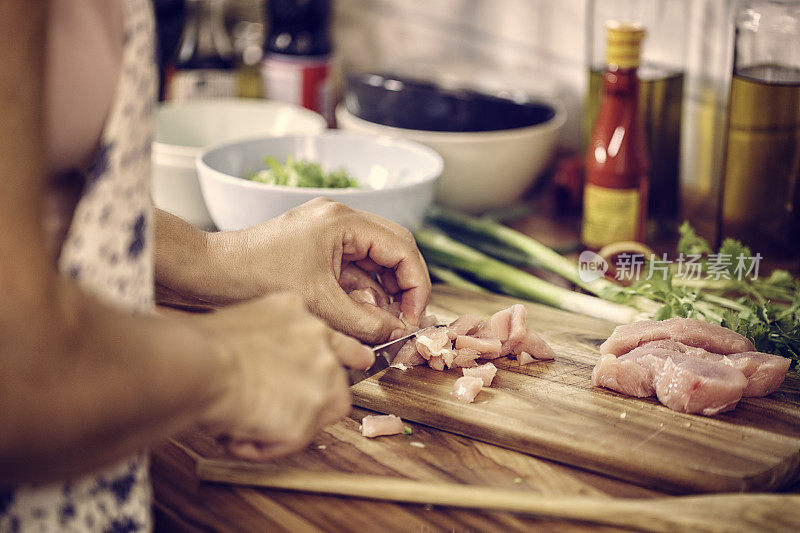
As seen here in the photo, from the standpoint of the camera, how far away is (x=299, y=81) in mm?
2027

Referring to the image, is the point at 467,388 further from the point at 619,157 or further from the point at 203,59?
the point at 203,59

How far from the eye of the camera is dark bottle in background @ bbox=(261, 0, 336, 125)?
2.03m

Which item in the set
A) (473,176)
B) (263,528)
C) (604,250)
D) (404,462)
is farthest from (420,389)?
(473,176)

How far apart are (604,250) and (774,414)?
47 centimetres

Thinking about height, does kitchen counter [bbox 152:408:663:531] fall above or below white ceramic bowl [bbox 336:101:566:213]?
below

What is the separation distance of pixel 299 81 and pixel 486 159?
0.63 m

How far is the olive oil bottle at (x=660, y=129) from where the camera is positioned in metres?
1.58

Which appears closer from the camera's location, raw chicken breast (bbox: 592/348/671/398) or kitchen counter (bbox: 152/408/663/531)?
kitchen counter (bbox: 152/408/663/531)

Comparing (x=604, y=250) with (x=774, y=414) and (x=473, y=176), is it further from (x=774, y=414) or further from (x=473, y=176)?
(x=774, y=414)

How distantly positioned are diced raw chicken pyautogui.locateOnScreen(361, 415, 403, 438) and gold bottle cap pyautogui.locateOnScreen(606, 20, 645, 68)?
2.50ft

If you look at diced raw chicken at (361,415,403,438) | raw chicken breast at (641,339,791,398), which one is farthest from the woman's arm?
raw chicken breast at (641,339,791,398)

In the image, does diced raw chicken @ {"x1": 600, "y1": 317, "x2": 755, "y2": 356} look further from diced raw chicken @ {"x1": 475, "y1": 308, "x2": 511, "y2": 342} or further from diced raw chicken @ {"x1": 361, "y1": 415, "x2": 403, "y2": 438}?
diced raw chicken @ {"x1": 361, "y1": 415, "x2": 403, "y2": 438}

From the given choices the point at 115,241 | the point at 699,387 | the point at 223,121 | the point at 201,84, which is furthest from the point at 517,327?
the point at 201,84

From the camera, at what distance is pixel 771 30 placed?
1.37 m
